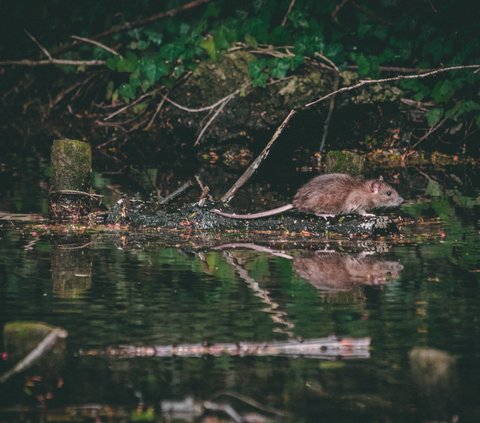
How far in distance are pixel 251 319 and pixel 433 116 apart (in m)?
10.5

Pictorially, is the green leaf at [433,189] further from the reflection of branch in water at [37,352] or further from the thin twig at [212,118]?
the reflection of branch in water at [37,352]

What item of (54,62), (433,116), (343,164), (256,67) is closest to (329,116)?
(256,67)

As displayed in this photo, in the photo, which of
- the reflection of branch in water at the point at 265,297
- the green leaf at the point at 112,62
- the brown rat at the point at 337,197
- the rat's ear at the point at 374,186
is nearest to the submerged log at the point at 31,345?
the reflection of branch in water at the point at 265,297

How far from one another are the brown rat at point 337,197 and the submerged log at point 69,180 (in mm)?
1323

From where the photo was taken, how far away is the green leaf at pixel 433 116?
17984mm

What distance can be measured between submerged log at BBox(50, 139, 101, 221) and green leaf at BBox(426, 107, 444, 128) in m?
7.09

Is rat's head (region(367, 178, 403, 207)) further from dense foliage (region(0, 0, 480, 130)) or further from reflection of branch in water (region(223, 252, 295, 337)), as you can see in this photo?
dense foliage (region(0, 0, 480, 130))

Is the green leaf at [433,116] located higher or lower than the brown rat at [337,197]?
higher

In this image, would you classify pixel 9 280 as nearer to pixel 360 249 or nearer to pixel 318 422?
pixel 360 249

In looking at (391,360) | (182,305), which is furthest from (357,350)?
(182,305)

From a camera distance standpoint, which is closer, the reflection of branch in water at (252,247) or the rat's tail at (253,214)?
the reflection of branch in water at (252,247)

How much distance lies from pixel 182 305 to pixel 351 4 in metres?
11.4

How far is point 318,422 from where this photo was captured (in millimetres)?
5965

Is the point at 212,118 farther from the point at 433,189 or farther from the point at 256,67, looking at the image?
the point at 433,189
